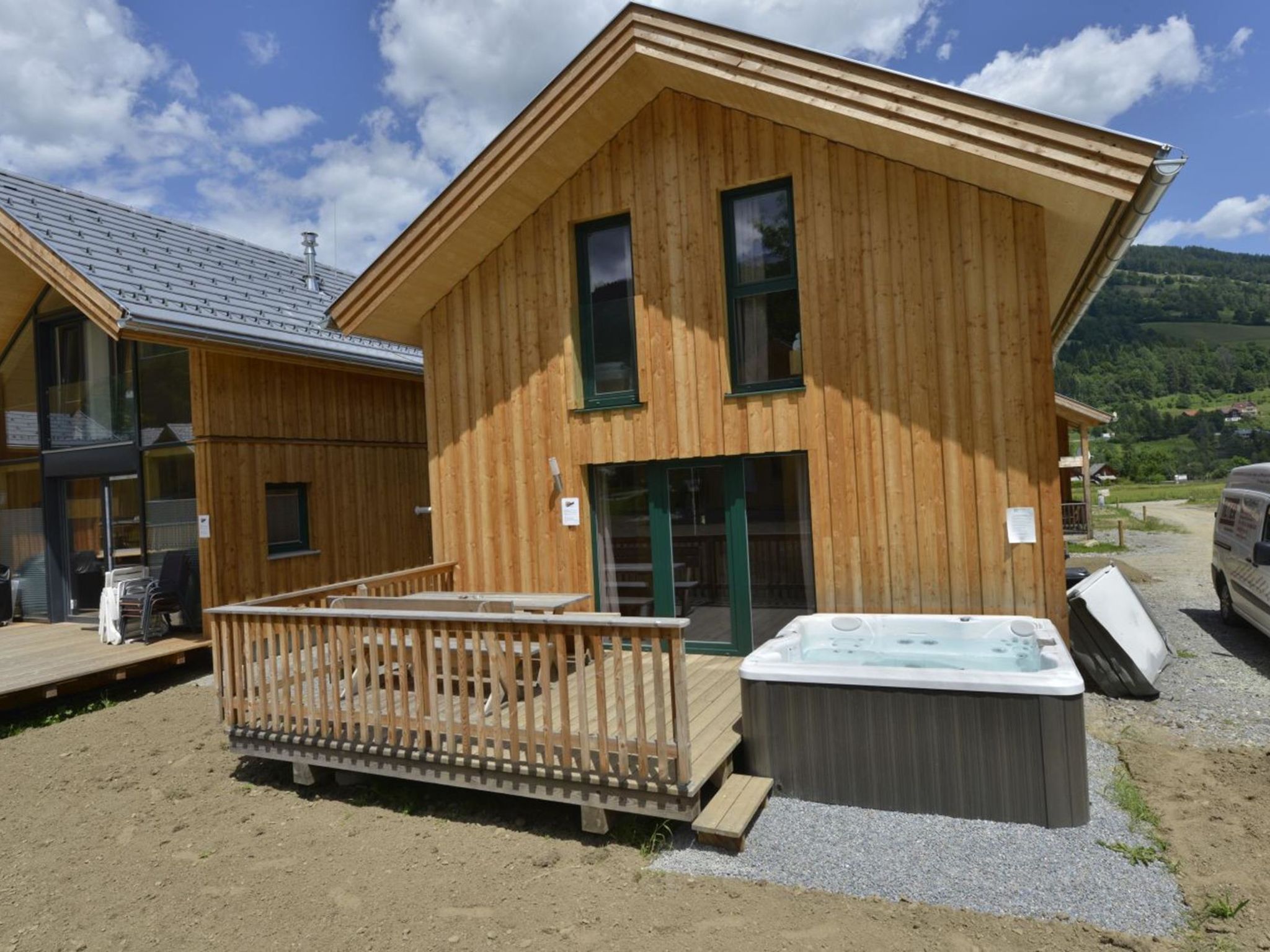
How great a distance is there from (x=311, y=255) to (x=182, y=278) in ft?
12.7

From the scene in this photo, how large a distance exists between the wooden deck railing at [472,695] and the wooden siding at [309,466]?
4.16 meters

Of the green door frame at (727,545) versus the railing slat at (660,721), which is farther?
the green door frame at (727,545)

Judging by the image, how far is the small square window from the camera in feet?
32.3

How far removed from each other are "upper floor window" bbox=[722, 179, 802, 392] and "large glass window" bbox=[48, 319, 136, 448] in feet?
26.3

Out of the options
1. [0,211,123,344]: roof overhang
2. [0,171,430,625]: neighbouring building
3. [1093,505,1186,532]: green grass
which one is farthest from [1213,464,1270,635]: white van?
[0,211,123,344]: roof overhang

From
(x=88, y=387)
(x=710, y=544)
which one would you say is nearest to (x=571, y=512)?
(x=710, y=544)

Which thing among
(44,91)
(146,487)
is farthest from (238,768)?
(44,91)

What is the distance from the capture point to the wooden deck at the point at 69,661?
718 centimetres

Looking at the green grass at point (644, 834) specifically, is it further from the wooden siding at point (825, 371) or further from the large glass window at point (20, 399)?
the large glass window at point (20, 399)

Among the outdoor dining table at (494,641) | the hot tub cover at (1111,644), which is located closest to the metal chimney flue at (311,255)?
the outdoor dining table at (494,641)

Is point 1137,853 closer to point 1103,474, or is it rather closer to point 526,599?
point 526,599

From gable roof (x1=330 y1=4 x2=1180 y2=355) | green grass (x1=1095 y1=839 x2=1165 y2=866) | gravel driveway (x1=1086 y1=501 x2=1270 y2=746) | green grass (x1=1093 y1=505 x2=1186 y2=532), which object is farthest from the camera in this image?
green grass (x1=1093 y1=505 x2=1186 y2=532)

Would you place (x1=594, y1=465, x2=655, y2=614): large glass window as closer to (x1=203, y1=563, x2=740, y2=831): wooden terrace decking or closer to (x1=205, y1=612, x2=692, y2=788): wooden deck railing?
(x1=203, y1=563, x2=740, y2=831): wooden terrace decking

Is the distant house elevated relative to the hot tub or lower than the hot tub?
elevated
